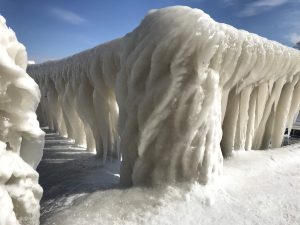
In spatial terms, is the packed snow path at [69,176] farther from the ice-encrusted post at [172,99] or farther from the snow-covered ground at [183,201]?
the ice-encrusted post at [172,99]

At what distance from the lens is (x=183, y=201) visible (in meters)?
2.39

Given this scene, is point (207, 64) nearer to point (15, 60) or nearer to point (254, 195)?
point (254, 195)

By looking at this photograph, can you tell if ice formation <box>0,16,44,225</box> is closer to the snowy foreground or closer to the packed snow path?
the snowy foreground

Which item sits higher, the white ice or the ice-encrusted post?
the ice-encrusted post

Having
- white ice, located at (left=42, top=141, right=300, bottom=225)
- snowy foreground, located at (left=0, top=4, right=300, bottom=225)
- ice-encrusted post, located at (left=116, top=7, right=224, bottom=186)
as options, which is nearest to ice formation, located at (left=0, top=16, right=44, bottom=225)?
snowy foreground, located at (left=0, top=4, right=300, bottom=225)

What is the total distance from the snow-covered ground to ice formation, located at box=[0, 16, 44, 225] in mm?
460

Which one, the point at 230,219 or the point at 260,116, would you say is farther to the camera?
the point at 260,116

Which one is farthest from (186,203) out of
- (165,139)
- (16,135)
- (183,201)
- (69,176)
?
(69,176)

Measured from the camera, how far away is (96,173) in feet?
11.4

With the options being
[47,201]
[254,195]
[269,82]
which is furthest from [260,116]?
[47,201]

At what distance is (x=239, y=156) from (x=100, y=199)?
1864 mm

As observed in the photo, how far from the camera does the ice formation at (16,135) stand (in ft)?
5.31

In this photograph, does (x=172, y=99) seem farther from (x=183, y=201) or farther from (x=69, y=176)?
(x=69, y=176)

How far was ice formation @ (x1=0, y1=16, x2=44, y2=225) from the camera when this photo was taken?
1618 mm
